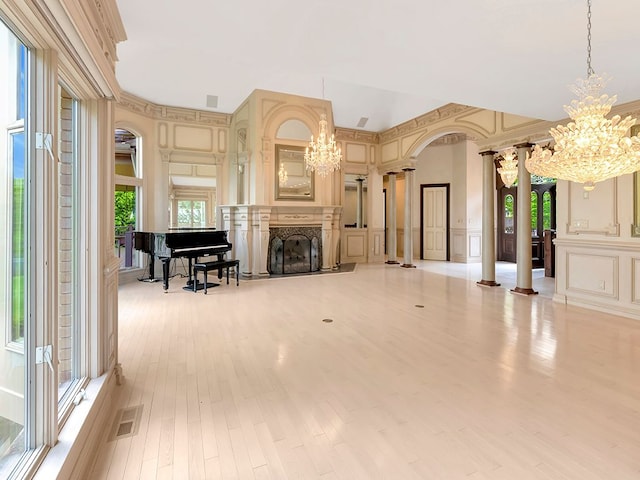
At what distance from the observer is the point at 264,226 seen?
7.23 m

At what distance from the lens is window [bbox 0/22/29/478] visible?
1.31 meters

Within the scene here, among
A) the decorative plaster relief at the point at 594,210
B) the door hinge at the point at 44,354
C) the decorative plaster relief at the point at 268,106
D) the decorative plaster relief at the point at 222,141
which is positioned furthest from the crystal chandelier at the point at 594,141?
the decorative plaster relief at the point at 222,141

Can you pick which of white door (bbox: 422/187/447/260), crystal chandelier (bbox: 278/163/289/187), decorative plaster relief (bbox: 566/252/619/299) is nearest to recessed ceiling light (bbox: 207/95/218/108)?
crystal chandelier (bbox: 278/163/289/187)

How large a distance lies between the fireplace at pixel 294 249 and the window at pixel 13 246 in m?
6.11

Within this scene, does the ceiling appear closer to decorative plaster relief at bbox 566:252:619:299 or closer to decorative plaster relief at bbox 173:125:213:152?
decorative plaster relief at bbox 566:252:619:299

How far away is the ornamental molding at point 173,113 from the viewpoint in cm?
668

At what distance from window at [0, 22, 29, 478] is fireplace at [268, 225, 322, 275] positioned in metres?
6.11

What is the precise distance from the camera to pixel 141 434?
6.16ft

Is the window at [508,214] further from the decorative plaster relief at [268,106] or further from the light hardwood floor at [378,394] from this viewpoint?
the decorative plaster relief at [268,106]

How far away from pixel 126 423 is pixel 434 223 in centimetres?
1006

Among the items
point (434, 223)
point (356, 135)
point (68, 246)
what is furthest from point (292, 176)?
point (68, 246)

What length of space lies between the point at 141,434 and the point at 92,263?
108 cm

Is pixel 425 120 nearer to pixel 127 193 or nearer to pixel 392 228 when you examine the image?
pixel 392 228

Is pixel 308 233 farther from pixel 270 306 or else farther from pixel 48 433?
pixel 48 433
